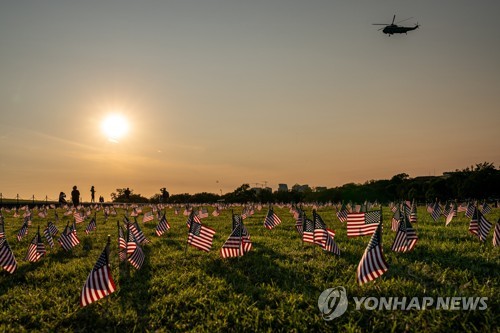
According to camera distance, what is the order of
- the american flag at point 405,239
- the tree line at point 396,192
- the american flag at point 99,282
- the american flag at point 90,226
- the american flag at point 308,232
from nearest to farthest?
the american flag at point 99,282
the american flag at point 405,239
the american flag at point 308,232
the american flag at point 90,226
the tree line at point 396,192

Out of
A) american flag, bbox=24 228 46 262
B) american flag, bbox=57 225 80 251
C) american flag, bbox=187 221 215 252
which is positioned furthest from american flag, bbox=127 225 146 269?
american flag, bbox=57 225 80 251

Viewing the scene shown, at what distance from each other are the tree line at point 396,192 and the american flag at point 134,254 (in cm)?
4879

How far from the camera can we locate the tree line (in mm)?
62928

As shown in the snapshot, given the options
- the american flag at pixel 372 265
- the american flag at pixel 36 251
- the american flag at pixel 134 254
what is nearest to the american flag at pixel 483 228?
the american flag at pixel 372 265

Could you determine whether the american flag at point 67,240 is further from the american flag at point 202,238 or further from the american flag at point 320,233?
the american flag at point 320,233

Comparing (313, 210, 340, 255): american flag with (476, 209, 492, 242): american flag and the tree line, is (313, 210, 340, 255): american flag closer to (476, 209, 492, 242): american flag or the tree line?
(476, 209, 492, 242): american flag

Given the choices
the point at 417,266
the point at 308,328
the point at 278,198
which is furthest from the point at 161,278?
the point at 278,198

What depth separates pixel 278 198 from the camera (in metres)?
106

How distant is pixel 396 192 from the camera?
9575 cm

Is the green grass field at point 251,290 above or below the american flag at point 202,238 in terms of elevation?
below

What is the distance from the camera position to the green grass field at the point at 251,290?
7.55 metres

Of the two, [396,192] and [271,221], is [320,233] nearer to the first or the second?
[271,221]

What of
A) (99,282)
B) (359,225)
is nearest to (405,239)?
(359,225)

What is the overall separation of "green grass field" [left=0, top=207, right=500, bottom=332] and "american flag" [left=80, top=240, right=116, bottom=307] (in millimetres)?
446
